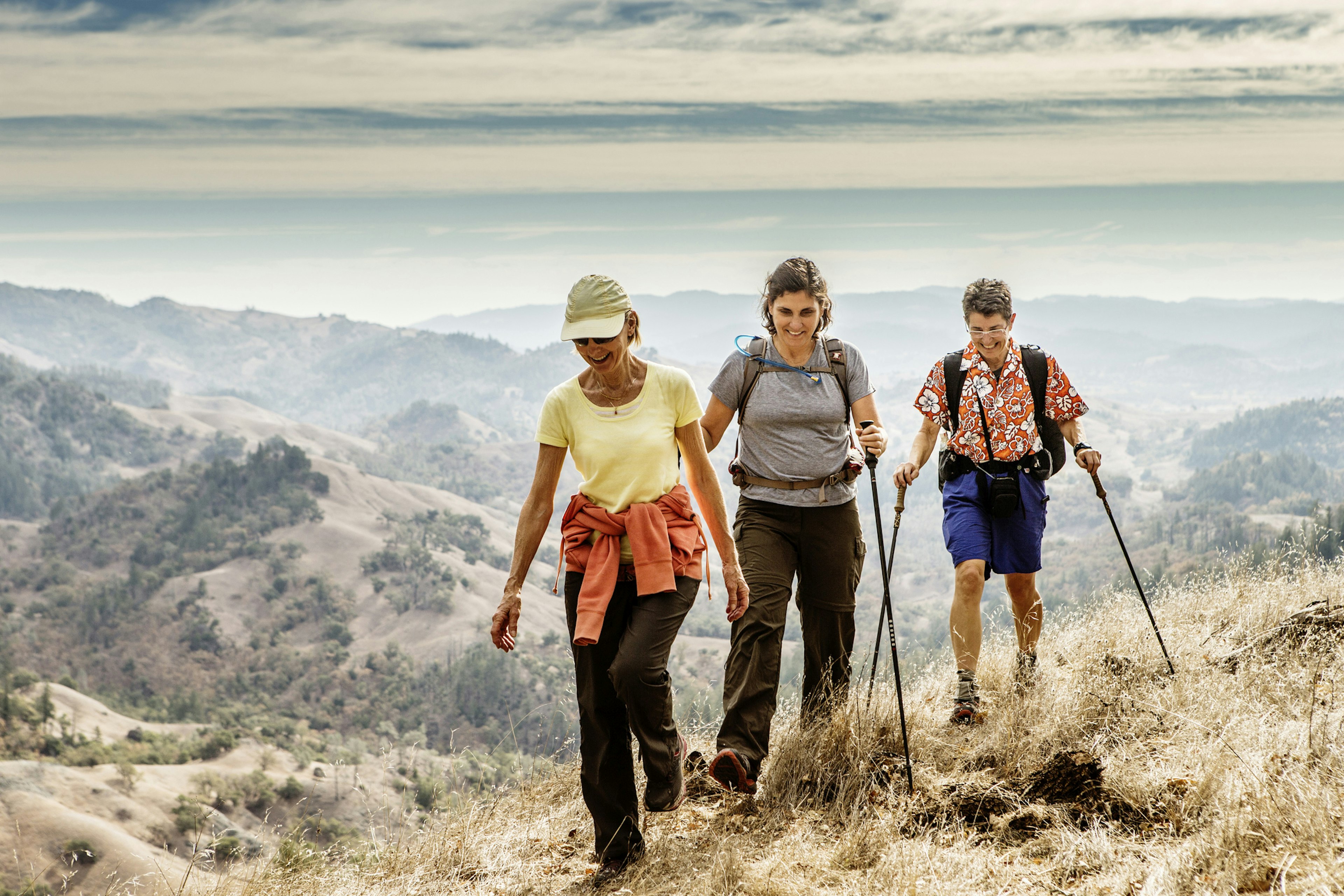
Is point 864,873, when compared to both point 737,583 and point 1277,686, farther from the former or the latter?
point 1277,686

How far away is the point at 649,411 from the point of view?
344cm

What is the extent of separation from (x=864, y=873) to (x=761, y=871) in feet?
1.12

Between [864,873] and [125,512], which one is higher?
[864,873]

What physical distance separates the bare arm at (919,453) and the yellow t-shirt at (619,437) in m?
1.40

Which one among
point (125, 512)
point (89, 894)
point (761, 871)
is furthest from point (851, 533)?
point (125, 512)

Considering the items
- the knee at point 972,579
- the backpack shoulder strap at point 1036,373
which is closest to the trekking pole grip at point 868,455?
the knee at point 972,579

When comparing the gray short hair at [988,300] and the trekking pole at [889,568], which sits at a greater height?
the gray short hair at [988,300]

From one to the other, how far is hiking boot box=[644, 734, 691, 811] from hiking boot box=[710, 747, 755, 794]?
0.67 feet

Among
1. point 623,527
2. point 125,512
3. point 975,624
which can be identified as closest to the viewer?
point 623,527

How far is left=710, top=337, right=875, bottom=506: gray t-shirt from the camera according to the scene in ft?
13.4

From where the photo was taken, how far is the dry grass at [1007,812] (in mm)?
2686

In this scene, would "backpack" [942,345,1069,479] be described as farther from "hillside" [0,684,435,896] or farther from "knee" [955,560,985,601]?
"hillside" [0,684,435,896]

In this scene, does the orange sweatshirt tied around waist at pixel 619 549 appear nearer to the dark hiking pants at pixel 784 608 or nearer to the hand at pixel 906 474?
the dark hiking pants at pixel 784 608

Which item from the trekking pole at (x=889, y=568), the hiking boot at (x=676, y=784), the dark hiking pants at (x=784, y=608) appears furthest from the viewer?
the trekking pole at (x=889, y=568)
